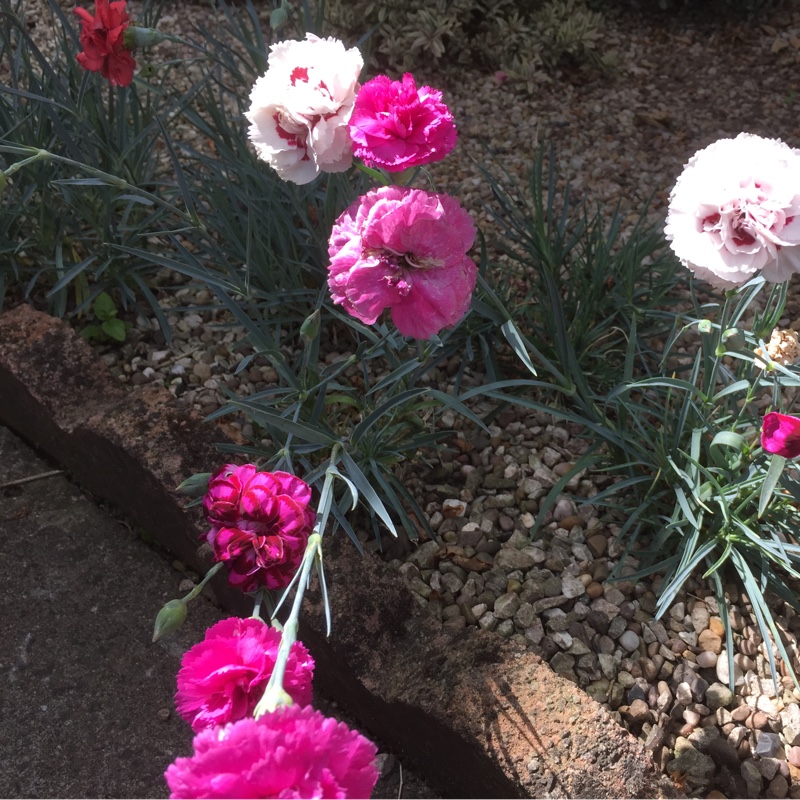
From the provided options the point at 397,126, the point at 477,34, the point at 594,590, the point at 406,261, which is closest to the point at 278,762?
the point at 406,261

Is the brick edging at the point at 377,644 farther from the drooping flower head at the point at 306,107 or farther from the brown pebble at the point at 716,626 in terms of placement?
the drooping flower head at the point at 306,107

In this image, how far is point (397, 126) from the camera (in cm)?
91

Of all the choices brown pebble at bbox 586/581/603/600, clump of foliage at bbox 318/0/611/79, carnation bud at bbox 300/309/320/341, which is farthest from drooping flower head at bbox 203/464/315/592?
clump of foliage at bbox 318/0/611/79

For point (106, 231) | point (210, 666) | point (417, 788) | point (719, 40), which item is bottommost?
point (417, 788)

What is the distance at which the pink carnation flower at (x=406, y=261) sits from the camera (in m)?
0.89

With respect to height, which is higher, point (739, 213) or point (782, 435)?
point (739, 213)

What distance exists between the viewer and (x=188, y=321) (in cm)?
183

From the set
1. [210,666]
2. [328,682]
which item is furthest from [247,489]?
[328,682]

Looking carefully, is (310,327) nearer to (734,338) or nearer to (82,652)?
(734,338)

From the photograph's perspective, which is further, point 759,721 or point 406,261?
point 759,721

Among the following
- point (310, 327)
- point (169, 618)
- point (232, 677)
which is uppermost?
point (310, 327)

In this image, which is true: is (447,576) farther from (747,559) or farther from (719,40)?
(719,40)

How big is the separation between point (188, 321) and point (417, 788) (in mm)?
1134

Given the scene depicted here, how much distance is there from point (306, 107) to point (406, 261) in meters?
0.24
